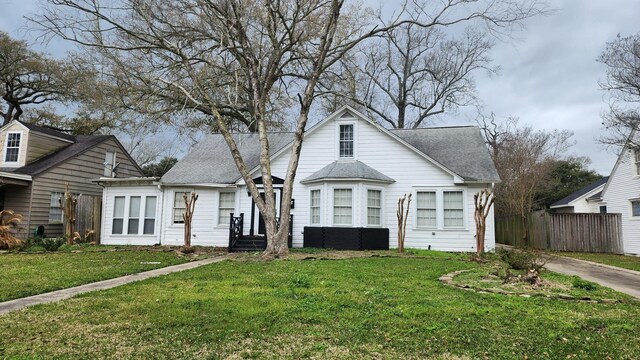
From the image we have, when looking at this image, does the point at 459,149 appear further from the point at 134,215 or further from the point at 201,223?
the point at 134,215

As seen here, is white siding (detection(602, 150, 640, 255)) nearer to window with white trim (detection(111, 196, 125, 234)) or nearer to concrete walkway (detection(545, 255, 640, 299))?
concrete walkway (detection(545, 255, 640, 299))

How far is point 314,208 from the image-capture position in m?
16.8

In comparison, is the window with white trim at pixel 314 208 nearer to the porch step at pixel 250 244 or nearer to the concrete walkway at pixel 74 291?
the porch step at pixel 250 244

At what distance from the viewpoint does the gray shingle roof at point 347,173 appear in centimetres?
1597

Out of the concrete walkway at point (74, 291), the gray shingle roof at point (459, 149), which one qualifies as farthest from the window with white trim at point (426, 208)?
the concrete walkway at point (74, 291)

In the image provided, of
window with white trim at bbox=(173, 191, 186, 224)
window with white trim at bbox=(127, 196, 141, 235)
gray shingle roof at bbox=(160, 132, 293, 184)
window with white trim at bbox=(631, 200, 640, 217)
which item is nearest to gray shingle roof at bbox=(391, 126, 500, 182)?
gray shingle roof at bbox=(160, 132, 293, 184)

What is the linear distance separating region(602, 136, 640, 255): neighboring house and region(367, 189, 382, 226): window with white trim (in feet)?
35.3

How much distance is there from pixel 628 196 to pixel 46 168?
2740cm

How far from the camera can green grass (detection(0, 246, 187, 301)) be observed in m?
7.20

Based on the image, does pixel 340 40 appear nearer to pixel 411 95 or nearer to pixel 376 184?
pixel 376 184

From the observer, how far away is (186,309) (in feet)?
18.1

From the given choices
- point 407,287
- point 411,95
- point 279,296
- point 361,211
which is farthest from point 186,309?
point 411,95

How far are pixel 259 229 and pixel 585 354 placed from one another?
557 inches

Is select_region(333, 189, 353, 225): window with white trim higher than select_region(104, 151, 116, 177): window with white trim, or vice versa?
select_region(104, 151, 116, 177): window with white trim
